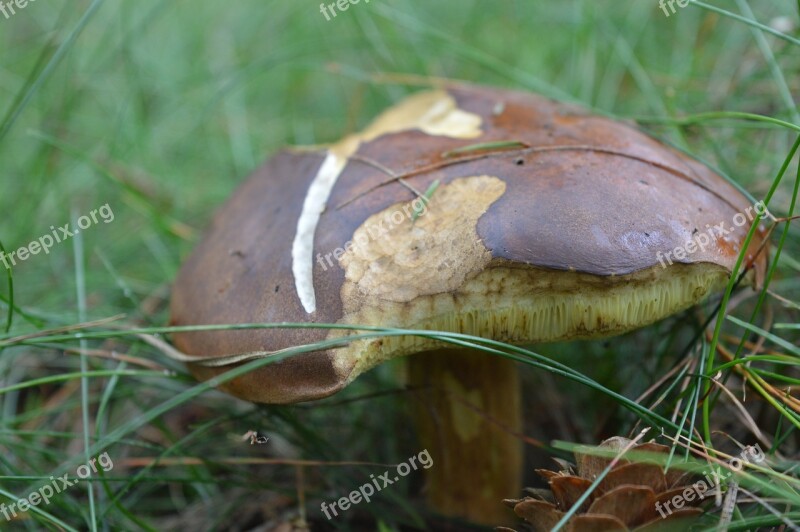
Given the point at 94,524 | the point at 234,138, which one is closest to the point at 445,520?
the point at 94,524

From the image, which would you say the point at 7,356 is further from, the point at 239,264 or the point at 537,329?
the point at 537,329

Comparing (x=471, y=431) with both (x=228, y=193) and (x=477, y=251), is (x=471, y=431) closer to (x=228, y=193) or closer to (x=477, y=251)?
(x=477, y=251)

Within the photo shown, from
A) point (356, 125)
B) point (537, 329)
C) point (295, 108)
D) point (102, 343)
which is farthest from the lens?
point (295, 108)

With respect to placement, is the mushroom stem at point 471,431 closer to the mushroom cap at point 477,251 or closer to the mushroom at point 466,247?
the mushroom at point 466,247

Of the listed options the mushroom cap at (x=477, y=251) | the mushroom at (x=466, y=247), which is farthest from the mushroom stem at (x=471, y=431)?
the mushroom cap at (x=477, y=251)

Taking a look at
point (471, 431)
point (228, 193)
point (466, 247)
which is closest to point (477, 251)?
point (466, 247)

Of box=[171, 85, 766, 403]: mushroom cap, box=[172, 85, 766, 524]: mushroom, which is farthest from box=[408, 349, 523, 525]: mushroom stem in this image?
box=[171, 85, 766, 403]: mushroom cap

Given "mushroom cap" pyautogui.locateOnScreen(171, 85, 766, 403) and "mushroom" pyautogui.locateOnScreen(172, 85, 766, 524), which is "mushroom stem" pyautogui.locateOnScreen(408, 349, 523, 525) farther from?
"mushroom cap" pyautogui.locateOnScreen(171, 85, 766, 403)
